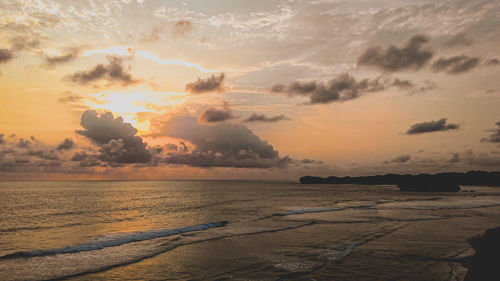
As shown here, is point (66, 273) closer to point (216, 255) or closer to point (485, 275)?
point (216, 255)

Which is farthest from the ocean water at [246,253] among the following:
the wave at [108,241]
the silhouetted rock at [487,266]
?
the silhouetted rock at [487,266]

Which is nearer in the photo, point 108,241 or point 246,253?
point 246,253

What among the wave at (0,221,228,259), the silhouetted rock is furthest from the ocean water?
the silhouetted rock

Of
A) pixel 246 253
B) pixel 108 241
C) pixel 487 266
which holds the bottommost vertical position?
pixel 108 241

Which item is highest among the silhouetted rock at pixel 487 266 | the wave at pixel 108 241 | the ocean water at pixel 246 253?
the silhouetted rock at pixel 487 266

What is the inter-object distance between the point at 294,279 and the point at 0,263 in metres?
15.9

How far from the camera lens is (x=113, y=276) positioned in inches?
574

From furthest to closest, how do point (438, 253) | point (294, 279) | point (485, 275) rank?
point (438, 253) < point (294, 279) < point (485, 275)

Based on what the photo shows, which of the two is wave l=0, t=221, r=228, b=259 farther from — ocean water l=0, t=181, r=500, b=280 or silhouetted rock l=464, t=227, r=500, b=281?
silhouetted rock l=464, t=227, r=500, b=281

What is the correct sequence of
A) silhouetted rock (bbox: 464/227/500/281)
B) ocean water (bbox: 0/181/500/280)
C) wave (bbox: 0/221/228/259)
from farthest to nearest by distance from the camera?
1. wave (bbox: 0/221/228/259)
2. ocean water (bbox: 0/181/500/280)
3. silhouetted rock (bbox: 464/227/500/281)

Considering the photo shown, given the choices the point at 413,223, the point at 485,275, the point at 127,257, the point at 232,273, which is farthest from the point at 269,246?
the point at 413,223

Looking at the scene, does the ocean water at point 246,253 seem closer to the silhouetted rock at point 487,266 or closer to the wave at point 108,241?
the wave at point 108,241

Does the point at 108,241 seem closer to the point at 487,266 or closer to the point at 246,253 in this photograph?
the point at 246,253

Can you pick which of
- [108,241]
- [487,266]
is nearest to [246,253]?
[487,266]
